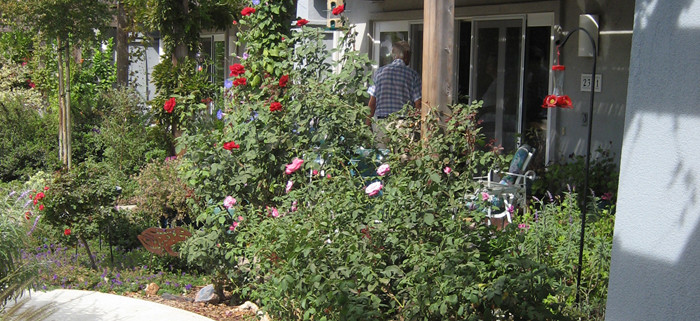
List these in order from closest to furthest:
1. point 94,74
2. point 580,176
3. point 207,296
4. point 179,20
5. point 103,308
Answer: point 103,308, point 207,296, point 580,176, point 179,20, point 94,74

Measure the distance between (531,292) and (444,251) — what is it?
51cm

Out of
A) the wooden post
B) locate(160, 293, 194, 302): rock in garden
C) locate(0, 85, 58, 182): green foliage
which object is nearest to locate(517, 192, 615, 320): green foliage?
the wooden post

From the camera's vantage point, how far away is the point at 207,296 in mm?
5613

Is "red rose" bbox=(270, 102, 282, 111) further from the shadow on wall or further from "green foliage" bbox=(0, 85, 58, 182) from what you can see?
"green foliage" bbox=(0, 85, 58, 182)

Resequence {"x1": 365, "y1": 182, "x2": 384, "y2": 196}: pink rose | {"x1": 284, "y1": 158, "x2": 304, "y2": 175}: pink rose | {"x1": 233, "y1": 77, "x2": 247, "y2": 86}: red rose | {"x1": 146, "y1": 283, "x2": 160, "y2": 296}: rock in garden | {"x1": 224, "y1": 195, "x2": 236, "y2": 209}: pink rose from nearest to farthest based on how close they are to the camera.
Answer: {"x1": 365, "y1": 182, "x2": 384, "y2": 196}: pink rose < {"x1": 284, "y1": 158, "x2": 304, "y2": 175}: pink rose < {"x1": 224, "y1": 195, "x2": 236, "y2": 209}: pink rose < {"x1": 233, "y1": 77, "x2": 247, "y2": 86}: red rose < {"x1": 146, "y1": 283, "x2": 160, "y2": 296}: rock in garden

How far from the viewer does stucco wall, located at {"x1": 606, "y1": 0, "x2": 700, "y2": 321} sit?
10.0 feet

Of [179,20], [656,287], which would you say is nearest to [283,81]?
[656,287]

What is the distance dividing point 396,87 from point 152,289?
3.38m

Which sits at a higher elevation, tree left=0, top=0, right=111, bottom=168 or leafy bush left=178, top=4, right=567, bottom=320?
tree left=0, top=0, right=111, bottom=168

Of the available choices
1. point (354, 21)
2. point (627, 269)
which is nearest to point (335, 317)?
point (627, 269)

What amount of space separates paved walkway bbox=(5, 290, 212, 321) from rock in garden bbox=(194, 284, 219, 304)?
360 mm

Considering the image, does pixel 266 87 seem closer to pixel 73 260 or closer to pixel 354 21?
pixel 73 260

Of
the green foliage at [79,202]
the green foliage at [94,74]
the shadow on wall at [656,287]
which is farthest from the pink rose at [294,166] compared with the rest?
the green foliage at [94,74]

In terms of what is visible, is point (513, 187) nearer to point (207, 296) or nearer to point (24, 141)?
point (207, 296)
